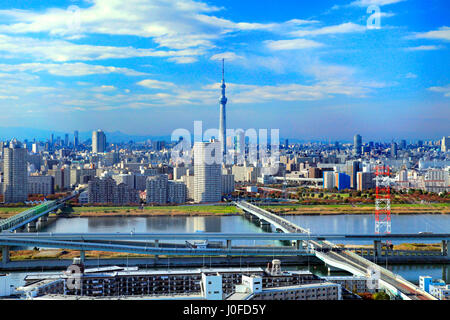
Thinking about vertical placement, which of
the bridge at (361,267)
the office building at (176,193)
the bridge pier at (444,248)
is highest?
the office building at (176,193)

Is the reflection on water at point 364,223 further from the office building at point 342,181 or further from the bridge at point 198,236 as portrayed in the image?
the office building at point 342,181

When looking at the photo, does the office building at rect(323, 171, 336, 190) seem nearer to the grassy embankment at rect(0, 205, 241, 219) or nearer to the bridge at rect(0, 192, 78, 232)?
the grassy embankment at rect(0, 205, 241, 219)

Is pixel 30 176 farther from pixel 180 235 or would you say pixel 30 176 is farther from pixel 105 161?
pixel 180 235

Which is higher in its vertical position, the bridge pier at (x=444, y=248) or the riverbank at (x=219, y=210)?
the riverbank at (x=219, y=210)

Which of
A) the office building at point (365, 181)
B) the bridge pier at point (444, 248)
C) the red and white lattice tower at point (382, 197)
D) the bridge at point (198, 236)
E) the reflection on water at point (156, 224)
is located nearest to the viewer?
the bridge at point (198, 236)

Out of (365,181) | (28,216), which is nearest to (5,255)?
(28,216)

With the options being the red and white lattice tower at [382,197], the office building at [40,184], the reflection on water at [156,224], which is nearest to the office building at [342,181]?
the red and white lattice tower at [382,197]
